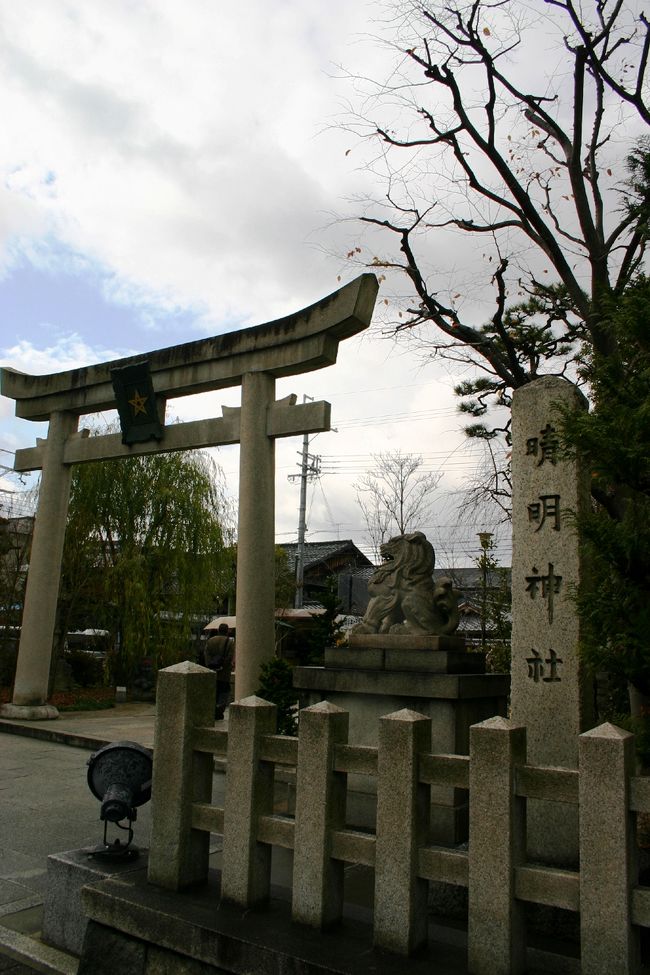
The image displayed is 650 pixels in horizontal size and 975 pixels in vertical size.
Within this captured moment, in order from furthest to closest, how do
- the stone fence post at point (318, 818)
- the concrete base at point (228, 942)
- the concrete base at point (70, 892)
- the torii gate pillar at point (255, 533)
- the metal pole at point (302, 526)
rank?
the metal pole at point (302, 526), the torii gate pillar at point (255, 533), the concrete base at point (70, 892), the stone fence post at point (318, 818), the concrete base at point (228, 942)

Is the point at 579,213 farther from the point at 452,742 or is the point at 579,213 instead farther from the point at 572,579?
the point at 452,742

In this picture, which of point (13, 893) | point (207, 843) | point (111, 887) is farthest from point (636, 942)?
point (13, 893)

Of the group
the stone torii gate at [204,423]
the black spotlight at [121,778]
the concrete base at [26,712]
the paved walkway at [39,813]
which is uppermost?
the stone torii gate at [204,423]

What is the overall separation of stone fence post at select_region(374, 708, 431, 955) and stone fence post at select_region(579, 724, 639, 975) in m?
0.73

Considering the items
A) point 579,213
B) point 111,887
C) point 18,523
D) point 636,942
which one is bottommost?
point 111,887

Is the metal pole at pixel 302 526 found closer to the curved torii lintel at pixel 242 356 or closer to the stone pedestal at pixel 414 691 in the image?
the curved torii lintel at pixel 242 356

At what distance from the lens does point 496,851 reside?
3062 millimetres

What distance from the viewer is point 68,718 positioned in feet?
43.6

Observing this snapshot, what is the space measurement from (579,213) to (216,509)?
13.4m

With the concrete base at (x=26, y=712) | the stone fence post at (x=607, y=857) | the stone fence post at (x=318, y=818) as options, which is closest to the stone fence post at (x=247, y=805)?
the stone fence post at (x=318, y=818)

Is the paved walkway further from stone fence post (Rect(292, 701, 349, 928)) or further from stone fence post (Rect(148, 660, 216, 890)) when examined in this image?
stone fence post (Rect(292, 701, 349, 928))

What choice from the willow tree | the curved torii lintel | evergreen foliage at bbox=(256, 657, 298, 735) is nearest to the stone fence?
evergreen foliage at bbox=(256, 657, 298, 735)

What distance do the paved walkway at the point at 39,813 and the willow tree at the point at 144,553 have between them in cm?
466

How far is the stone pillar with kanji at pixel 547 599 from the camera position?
479 centimetres
